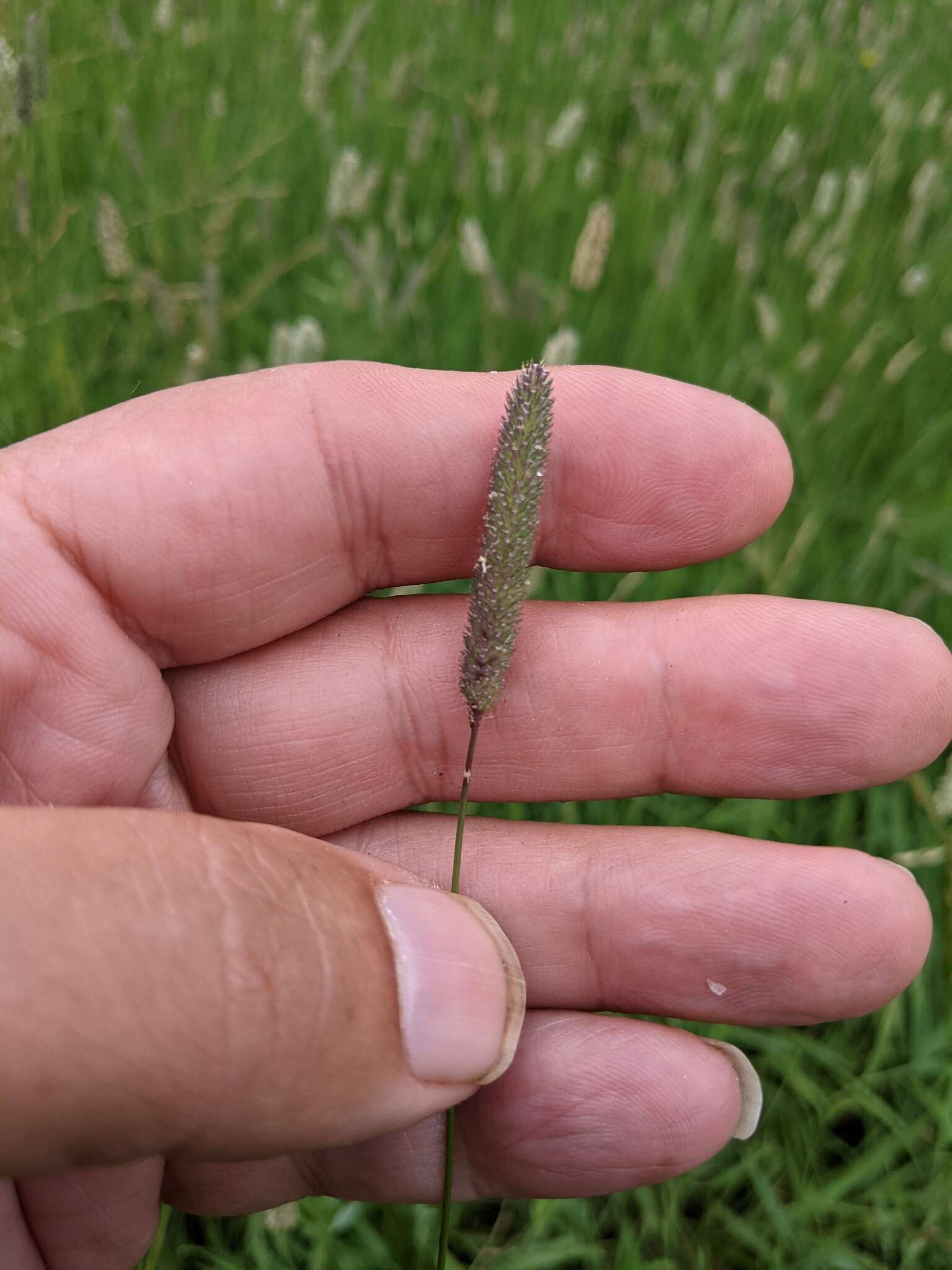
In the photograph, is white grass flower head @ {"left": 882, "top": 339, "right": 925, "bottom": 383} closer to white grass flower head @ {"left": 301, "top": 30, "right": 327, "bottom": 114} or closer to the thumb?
white grass flower head @ {"left": 301, "top": 30, "right": 327, "bottom": 114}

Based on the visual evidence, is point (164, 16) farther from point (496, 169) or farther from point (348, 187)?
point (496, 169)

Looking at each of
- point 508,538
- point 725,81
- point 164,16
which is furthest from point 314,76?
point 508,538

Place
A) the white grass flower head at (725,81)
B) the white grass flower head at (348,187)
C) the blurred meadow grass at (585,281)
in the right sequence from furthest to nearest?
the white grass flower head at (725,81) → the white grass flower head at (348,187) → the blurred meadow grass at (585,281)

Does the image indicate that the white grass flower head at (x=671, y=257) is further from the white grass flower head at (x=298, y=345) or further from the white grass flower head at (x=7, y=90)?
the white grass flower head at (x=7, y=90)

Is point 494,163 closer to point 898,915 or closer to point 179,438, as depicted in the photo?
point 179,438

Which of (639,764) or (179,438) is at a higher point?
(179,438)

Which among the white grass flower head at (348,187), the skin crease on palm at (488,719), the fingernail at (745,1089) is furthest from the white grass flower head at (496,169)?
the fingernail at (745,1089)

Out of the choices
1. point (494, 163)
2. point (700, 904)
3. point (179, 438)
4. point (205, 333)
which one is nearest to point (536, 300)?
point (494, 163)

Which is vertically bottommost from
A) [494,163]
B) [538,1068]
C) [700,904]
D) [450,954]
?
[538,1068]
